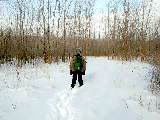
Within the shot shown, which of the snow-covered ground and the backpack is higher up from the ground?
the backpack

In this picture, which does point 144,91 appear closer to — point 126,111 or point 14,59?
point 126,111

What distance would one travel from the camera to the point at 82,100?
10906mm

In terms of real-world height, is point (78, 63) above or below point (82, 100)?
above

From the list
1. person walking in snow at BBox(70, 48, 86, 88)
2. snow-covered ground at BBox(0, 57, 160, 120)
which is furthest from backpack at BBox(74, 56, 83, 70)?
snow-covered ground at BBox(0, 57, 160, 120)

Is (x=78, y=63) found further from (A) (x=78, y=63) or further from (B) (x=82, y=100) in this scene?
(B) (x=82, y=100)

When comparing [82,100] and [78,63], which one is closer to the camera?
[82,100]

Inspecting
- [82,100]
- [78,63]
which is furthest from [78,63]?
[82,100]

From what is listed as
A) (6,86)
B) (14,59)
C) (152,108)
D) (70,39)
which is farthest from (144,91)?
(70,39)

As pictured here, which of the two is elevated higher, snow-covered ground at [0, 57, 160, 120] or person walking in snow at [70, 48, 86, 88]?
person walking in snow at [70, 48, 86, 88]

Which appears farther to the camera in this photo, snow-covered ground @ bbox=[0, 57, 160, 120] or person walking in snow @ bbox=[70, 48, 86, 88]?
person walking in snow @ bbox=[70, 48, 86, 88]

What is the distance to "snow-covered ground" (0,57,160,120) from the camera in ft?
30.6

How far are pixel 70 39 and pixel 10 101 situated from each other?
2694cm

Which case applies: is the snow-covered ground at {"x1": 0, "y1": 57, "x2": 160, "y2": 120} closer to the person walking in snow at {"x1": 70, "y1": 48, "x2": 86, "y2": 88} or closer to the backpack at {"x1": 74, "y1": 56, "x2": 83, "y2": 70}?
the person walking in snow at {"x1": 70, "y1": 48, "x2": 86, "y2": 88}

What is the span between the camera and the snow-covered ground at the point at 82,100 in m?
9.31
